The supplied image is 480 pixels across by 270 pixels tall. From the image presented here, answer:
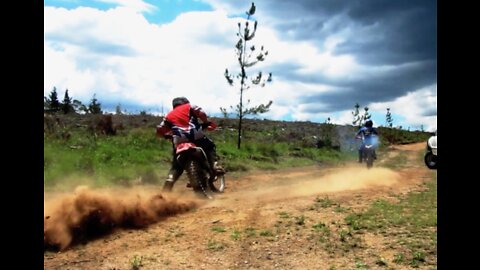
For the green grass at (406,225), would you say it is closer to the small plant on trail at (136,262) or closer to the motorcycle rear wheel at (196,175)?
the small plant on trail at (136,262)

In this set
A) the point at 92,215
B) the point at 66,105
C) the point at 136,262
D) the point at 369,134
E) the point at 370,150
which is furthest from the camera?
the point at 66,105

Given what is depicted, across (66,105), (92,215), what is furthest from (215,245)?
(66,105)

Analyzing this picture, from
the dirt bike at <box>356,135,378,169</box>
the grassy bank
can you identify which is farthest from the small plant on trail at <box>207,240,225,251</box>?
the dirt bike at <box>356,135,378,169</box>

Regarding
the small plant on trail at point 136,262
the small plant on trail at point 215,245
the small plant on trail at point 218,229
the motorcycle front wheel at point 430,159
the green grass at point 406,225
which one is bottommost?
the small plant on trail at point 136,262

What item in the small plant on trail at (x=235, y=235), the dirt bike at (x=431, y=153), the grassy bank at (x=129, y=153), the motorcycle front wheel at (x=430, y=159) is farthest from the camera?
the motorcycle front wheel at (x=430, y=159)

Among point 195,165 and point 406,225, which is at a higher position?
point 195,165

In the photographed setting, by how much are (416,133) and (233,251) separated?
169 ft

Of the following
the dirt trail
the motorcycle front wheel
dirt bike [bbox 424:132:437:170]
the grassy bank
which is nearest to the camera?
the dirt trail

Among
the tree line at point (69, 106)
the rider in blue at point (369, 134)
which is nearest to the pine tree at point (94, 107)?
the tree line at point (69, 106)

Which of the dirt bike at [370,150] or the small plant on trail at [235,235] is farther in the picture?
the dirt bike at [370,150]

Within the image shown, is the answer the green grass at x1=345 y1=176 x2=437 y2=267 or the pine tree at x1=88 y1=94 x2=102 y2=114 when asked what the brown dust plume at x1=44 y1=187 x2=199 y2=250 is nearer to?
the green grass at x1=345 y1=176 x2=437 y2=267

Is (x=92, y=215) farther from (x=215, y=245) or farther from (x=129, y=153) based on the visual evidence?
(x=129, y=153)

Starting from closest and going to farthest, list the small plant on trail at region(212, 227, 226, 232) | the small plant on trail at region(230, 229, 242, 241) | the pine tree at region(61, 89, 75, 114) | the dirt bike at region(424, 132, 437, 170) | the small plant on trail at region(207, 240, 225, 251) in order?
the small plant on trail at region(207, 240, 225, 251), the small plant on trail at region(230, 229, 242, 241), the small plant on trail at region(212, 227, 226, 232), the dirt bike at region(424, 132, 437, 170), the pine tree at region(61, 89, 75, 114)
